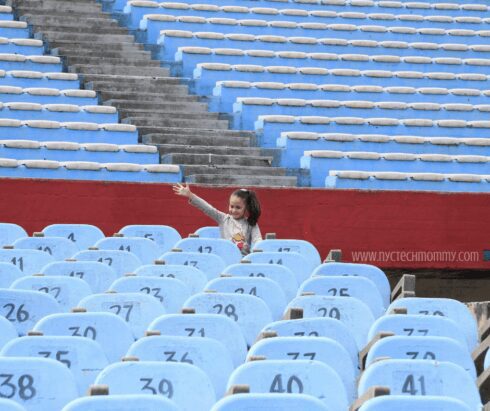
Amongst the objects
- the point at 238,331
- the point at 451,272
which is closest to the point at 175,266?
the point at 238,331

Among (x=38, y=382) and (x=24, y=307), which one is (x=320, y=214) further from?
(x=38, y=382)

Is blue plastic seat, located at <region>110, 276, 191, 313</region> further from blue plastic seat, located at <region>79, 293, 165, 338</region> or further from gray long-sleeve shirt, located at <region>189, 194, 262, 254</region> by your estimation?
gray long-sleeve shirt, located at <region>189, 194, 262, 254</region>

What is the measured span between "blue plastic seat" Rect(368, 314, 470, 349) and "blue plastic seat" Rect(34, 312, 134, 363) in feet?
4.32

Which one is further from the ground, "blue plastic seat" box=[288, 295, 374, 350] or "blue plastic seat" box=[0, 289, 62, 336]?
"blue plastic seat" box=[288, 295, 374, 350]

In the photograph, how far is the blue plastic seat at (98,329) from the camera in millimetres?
6852

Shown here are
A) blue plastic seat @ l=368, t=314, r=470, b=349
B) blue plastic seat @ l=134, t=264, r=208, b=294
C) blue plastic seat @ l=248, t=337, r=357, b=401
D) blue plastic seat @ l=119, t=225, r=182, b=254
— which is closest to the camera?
blue plastic seat @ l=248, t=337, r=357, b=401

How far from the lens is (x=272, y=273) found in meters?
9.43

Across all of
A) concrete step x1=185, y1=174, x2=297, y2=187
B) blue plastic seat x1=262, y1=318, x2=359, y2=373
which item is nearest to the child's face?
concrete step x1=185, y1=174, x2=297, y2=187

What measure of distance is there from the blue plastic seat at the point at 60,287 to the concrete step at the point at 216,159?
759cm

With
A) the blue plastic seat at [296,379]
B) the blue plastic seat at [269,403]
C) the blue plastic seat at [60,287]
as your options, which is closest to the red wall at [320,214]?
the blue plastic seat at [60,287]

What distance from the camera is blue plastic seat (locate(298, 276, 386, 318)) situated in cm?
873

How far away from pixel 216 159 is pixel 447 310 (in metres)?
8.42

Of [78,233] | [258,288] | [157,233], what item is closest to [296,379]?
[258,288]

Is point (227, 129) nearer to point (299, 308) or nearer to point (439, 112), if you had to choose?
point (439, 112)
